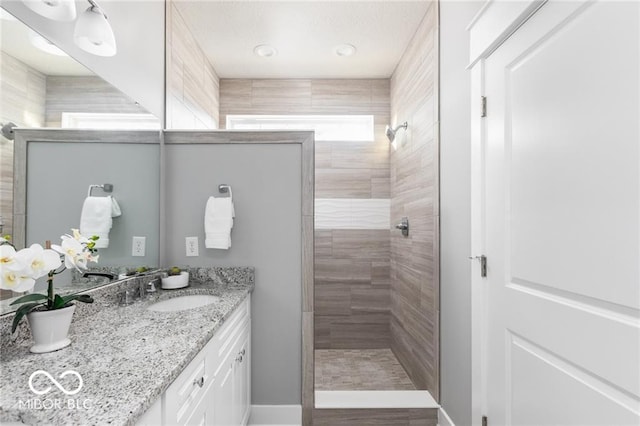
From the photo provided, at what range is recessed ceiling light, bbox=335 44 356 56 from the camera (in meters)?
2.81

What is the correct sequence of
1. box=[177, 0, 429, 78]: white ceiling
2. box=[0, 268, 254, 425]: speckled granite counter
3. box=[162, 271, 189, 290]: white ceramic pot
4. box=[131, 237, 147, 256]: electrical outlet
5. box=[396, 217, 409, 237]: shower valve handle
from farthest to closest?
1. box=[396, 217, 409, 237]: shower valve handle
2. box=[177, 0, 429, 78]: white ceiling
3. box=[162, 271, 189, 290]: white ceramic pot
4. box=[131, 237, 147, 256]: electrical outlet
5. box=[0, 268, 254, 425]: speckled granite counter

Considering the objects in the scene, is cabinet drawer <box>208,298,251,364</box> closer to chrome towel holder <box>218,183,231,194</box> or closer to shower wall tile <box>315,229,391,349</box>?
chrome towel holder <box>218,183,231,194</box>

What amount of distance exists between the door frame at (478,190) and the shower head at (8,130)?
5.77ft

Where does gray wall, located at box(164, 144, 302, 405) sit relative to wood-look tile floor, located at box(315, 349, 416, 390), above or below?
above

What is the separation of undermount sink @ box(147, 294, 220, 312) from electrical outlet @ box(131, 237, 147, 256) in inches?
11.9

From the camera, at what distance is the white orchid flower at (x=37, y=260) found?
92cm

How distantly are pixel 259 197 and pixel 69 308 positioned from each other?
3.86ft

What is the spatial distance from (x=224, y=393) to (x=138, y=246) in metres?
0.89

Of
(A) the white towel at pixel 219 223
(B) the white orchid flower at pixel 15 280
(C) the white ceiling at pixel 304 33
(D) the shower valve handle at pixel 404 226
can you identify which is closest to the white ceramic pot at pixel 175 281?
(A) the white towel at pixel 219 223

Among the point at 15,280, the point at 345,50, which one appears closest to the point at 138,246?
the point at 15,280

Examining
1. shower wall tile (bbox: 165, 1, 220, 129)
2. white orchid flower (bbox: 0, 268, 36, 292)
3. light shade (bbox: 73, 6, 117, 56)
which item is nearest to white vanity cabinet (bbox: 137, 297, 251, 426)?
white orchid flower (bbox: 0, 268, 36, 292)

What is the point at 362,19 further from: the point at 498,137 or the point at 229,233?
the point at 229,233

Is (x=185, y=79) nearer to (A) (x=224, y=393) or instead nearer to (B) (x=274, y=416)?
(A) (x=224, y=393)

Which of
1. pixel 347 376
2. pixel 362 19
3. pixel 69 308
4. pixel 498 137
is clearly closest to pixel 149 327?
pixel 69 308
